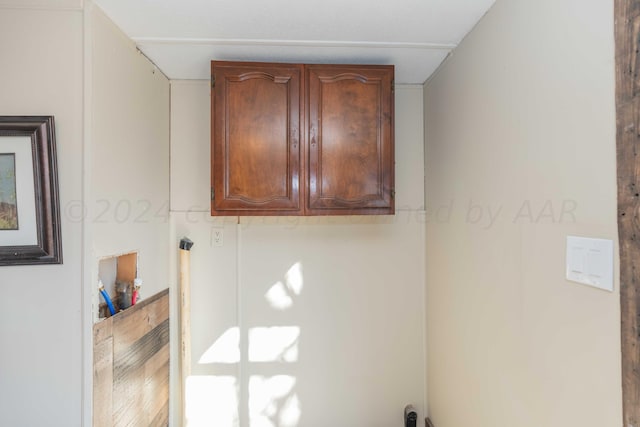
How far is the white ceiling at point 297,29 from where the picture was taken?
1285 mm

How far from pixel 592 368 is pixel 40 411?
5.47ft

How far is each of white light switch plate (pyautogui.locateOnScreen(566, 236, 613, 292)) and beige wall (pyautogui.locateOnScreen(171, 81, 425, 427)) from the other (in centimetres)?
Result: 114

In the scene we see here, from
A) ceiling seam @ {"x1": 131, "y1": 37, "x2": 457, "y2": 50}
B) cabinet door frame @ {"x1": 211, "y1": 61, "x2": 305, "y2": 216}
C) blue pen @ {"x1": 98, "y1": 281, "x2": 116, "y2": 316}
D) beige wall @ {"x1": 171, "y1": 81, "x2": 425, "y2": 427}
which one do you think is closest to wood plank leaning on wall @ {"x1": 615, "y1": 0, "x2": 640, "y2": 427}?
ceiling seam @ {"x1": 131, "y1": 37, "x2": 457, "y2": 50}

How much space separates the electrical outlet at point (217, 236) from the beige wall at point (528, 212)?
1.19 meters

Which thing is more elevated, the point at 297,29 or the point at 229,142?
the point at 297,29

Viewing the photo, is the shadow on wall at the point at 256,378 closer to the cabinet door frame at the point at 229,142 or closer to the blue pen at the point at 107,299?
the cabinet door frame at the point at 229,142

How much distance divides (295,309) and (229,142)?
98 cm

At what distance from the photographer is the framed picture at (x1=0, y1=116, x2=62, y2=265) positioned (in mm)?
1159

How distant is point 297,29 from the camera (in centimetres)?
144

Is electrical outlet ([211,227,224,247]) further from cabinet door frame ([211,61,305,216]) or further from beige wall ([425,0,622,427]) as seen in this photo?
beige wall ([425,0,622,427])

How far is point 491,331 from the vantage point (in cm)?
128

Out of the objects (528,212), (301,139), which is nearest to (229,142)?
(301,139)

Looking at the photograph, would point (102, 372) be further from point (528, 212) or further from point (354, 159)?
point (528, 212)

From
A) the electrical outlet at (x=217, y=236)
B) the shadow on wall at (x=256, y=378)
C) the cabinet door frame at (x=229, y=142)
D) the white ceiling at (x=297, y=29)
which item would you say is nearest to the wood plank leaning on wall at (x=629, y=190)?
the white ceiling at (x=297, y=29)
